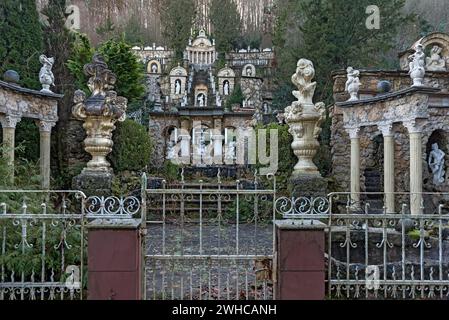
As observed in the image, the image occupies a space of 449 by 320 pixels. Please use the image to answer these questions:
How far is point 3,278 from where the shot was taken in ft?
14.7

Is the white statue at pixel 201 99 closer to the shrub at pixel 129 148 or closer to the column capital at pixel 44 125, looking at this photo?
the shrub at pixel 129 148

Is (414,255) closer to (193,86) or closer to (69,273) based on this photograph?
(69,273)

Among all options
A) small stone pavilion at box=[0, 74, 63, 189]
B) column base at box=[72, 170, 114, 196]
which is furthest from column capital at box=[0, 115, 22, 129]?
column base at box=[72, 170, 114, 196]

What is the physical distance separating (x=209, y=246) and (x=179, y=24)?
3738cm

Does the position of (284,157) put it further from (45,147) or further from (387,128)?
(45,147)

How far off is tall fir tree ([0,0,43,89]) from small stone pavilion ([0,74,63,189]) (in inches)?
143

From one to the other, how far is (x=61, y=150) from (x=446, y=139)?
37.3 feet

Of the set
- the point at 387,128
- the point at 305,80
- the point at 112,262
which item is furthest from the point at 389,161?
the point at 112,262

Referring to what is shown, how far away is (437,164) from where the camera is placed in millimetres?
12820

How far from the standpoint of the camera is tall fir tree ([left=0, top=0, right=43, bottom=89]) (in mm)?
13148

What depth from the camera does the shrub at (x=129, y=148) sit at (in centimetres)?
1230

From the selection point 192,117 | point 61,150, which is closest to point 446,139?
point 192,117
